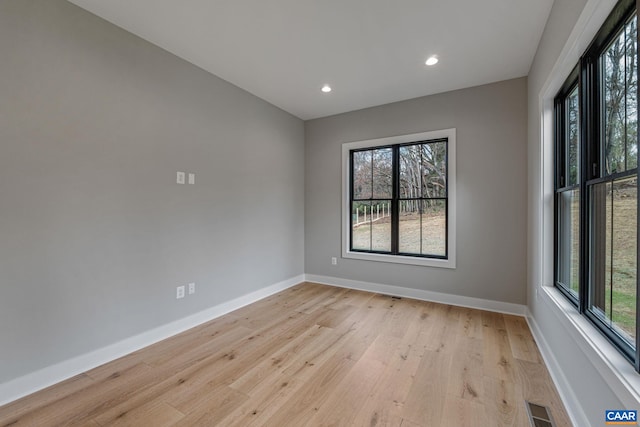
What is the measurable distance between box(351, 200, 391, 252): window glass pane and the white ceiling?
5.59ft

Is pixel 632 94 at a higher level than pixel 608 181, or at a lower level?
higher

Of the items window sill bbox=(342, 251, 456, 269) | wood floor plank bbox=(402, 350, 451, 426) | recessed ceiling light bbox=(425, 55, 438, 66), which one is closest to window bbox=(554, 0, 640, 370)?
wood floor plank bbox=(402, 350, 451, 426)

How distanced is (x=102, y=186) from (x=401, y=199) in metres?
3.49

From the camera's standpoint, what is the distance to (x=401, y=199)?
3939mm

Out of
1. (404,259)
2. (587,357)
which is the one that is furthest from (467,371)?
(404,259)

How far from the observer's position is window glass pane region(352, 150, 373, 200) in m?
4.25

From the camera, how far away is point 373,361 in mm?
2201

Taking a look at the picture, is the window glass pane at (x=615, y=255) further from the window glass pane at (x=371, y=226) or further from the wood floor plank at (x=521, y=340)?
the window glass pane at (x=371, y=226)

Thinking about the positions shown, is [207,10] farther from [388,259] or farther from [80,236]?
[388,259]

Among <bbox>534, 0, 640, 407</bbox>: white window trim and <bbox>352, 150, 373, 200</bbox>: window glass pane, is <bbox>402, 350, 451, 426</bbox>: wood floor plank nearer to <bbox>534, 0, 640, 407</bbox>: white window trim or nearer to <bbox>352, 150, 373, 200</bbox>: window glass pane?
<bbox>534, 0, 640, 407</bbox>: white window trim

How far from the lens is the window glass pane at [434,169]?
142 inches

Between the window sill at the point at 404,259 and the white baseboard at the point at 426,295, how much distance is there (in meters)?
0.37

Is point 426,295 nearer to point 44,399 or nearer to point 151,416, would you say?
point 151,416

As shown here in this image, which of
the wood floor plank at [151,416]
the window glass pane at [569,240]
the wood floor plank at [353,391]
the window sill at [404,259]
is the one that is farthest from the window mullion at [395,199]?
the wood floor plank at [151,416]
